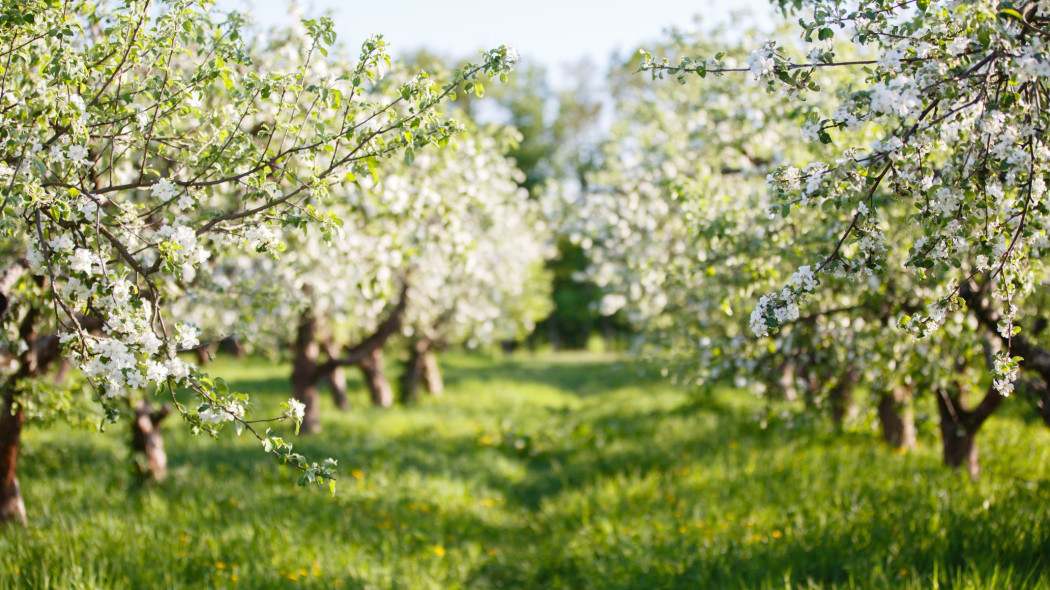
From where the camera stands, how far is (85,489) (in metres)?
8.06

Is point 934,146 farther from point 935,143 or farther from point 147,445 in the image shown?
point 147,445

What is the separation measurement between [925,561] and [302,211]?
5.36m

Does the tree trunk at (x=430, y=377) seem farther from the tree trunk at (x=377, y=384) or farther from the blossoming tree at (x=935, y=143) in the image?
the blossoming tree at (x=935, y=143)

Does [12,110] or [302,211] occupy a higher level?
[12,110]

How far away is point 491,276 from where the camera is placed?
15.3m

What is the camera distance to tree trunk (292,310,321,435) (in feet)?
41.5

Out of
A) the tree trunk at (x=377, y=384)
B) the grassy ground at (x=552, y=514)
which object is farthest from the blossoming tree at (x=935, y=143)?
the tree trunk at (x=377, y=384)

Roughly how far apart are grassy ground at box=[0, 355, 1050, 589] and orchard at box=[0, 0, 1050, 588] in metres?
0.05

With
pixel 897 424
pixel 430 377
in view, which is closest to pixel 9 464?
pixel 897 424

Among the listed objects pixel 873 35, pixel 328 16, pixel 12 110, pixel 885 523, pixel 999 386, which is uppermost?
pixel 328 16

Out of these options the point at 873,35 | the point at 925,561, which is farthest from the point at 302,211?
the point at 925,561

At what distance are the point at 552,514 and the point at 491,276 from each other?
24.1ft

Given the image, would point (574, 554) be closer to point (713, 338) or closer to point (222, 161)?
point (713, 338)

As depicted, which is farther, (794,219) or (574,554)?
(574,554)
